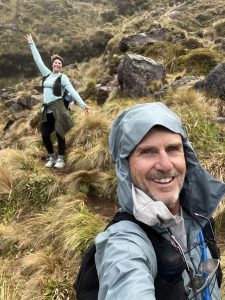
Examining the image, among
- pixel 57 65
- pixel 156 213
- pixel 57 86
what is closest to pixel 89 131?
pixel 57 86

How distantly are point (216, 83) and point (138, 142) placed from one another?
795cm

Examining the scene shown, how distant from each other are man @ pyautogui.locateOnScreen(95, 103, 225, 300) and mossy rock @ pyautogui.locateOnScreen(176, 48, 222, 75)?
10.8m

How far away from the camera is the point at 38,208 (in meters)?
6.82

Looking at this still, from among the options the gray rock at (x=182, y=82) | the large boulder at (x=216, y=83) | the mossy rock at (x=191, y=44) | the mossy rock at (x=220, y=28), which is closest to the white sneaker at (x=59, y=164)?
the large boulder at (x=216, y=83)

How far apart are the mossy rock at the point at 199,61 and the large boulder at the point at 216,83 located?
118 inches

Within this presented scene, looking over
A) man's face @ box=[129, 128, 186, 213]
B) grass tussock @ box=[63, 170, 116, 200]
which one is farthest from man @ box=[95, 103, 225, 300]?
grass tussock @ box=[63, 170, 116, 200]

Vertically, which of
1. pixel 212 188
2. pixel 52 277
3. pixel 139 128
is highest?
pixel 139 128

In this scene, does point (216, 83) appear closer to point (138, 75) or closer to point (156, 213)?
point (138, 75)

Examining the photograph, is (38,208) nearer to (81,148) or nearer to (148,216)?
(81,148)

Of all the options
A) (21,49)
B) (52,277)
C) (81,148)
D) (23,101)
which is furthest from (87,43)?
(52,277)

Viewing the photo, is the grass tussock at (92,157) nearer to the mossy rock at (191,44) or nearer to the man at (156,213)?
the man at (156,213)

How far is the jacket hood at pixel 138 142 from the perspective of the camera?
2.10m

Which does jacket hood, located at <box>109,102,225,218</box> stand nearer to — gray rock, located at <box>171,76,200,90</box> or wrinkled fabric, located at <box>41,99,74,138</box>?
wrinkled fabric, located at <box>41,99,74,138</box>

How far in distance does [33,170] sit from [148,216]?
20.0 feet
